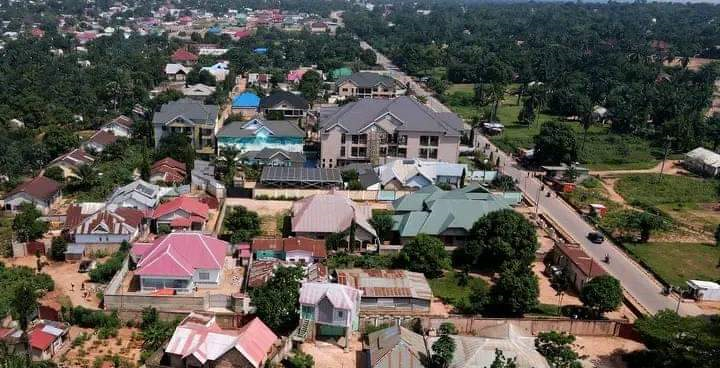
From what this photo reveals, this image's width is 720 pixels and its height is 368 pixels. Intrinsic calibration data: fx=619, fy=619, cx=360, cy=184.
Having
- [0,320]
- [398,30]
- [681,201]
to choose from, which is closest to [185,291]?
[0,320]

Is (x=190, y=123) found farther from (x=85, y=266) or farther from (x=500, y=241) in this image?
(x=500, y=241)

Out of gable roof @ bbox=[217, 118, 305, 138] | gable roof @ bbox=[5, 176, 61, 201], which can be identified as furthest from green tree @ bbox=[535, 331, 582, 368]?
gable roof @ bbox=[5, 176, 61, 201]

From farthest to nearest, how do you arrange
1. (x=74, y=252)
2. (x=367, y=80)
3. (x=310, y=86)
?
(x=367, y=80)
(x=310, y=86)
(x=74, y=252)

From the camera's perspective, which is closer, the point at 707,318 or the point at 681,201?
the point at 707,318

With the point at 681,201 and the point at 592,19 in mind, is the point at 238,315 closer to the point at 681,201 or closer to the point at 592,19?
the point at 681,201

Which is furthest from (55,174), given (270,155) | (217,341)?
(217,341)

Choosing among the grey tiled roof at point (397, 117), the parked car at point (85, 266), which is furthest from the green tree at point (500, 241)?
the parked car at point (85, 266)

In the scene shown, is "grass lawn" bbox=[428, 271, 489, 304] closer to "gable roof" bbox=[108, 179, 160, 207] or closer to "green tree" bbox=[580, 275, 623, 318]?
"green tree" bbox=[580, 275, 623, 318]
